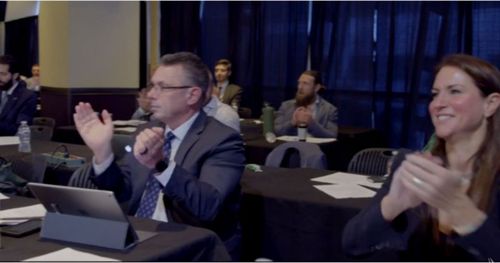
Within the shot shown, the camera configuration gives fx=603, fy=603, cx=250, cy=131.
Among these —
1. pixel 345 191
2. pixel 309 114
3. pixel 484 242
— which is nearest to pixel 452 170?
pixel 484 242

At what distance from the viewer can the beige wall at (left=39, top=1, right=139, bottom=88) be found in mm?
7027

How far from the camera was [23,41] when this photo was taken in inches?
447

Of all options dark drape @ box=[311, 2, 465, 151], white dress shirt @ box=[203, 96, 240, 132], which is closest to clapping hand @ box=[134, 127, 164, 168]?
white dress shirt @ box=[203, 96, 240, 132]

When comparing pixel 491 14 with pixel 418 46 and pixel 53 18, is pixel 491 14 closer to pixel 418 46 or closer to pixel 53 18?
pixel 418 46

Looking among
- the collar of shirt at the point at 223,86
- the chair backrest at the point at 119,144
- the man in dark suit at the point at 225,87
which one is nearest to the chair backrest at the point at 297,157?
the chair backrest at the point at 119,144

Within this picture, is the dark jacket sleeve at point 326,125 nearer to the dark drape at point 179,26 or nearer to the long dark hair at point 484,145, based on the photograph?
the dark drape at point 179,26

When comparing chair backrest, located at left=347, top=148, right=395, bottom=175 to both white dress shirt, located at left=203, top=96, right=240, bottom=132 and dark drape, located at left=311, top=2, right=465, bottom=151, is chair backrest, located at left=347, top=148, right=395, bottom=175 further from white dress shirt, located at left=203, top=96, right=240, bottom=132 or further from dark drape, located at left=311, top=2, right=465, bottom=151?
dark drape, located at left=311, top=2, right=465, bottom=151

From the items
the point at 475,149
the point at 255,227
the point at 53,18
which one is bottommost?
the point at 255,227

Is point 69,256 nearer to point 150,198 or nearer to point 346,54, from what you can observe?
point 150,198

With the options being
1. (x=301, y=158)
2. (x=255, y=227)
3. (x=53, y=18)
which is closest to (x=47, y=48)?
(x=53, y=18)

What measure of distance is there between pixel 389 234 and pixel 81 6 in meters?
6.12

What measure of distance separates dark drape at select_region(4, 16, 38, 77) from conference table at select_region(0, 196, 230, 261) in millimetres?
9765

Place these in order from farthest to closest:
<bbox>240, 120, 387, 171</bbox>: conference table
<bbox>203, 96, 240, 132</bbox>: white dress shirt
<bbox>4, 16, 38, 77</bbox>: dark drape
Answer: <bbox>4, 16, 38, 77</bbox>: dark drape → <bbox>240, 120, 387, 171</bbox>: conference table → <bbox>203, 96, 240, 132</bbox>: white dress shirt

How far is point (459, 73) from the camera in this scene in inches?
68.2
